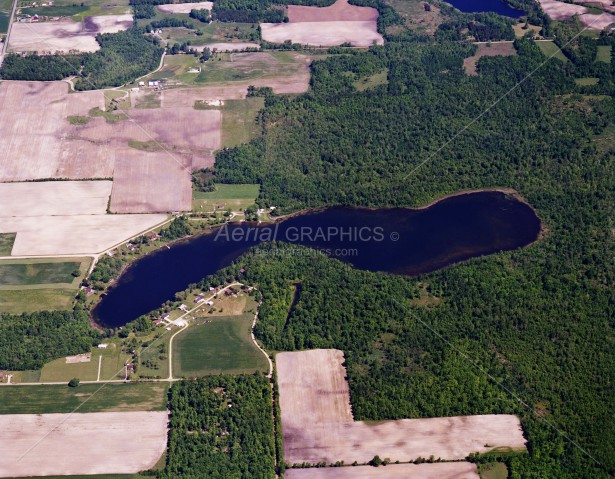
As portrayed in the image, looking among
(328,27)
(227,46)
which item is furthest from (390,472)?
(328,27)

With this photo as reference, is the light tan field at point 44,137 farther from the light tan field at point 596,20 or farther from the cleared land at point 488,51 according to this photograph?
the light tan field at point 596,20

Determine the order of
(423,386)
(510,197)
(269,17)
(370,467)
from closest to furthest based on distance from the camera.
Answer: (370,467)
(423,386)
(510,197)
(269,17)

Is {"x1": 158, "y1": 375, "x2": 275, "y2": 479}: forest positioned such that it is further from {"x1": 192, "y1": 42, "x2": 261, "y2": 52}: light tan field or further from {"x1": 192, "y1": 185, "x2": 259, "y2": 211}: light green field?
{"x1": 192, "y1": 42, "x2": 261, "y2": 52}: light tan field

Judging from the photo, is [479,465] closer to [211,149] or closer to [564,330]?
[564,330]

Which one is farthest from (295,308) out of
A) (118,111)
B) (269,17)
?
(269,17)

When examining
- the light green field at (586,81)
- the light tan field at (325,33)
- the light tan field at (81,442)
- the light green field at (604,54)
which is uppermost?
the light green field at (604,54)

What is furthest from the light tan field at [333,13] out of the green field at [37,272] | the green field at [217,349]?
the green field at [217,349]

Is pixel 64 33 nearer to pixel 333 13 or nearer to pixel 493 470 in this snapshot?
pixel 333 13
